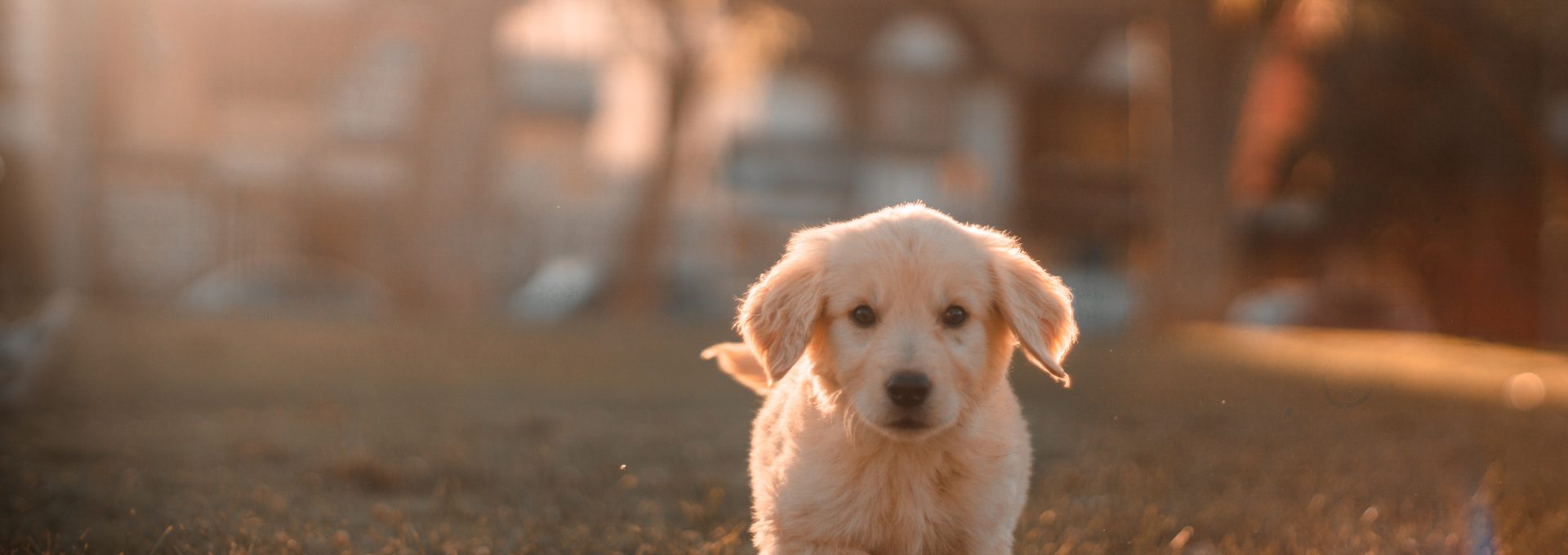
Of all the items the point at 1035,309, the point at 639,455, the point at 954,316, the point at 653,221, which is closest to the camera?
the point at 954,316

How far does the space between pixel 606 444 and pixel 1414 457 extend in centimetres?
399

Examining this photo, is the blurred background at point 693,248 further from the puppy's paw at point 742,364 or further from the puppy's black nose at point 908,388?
the puppy's black nose at point 908,388

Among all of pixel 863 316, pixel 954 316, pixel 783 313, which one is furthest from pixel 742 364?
pixel 954 316

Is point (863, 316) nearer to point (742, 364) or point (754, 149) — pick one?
point (742, 364)

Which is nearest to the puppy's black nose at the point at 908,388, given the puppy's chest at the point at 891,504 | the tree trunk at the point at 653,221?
the puppy's chest at the point at 891,504

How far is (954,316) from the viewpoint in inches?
132

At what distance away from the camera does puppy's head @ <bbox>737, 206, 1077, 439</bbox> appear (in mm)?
3205

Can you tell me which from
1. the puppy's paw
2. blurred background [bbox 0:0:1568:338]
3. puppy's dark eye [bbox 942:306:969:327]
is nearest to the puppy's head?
puppy's dark eye [bbox 942:306:969:327]

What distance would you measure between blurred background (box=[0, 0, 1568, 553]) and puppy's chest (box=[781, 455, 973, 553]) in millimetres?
782

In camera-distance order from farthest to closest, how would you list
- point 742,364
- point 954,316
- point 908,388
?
point 742,364, point 954,316, point 908,388

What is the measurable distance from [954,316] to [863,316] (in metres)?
0.25

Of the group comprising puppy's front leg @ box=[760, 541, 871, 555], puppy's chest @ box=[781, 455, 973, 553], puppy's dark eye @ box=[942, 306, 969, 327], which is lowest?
puppy's front leg @ box=[760, 541, 871, 555]

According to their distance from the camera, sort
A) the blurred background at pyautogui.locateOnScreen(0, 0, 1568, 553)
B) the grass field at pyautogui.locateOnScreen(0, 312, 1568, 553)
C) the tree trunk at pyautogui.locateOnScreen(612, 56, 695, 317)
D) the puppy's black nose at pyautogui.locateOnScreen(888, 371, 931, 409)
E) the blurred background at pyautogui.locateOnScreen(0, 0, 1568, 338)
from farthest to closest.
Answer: the tree trunk at pyautogui.locateOnScreen(612, 56, 695, 317) < the blurred background at pyautogui.locateOnScreen(0, 0, 1568, 338) < the blurred background at pyautogui.locateOnScreen(0, 0, 1568, 553) < the grass field at pyautogui.locateOnScreen(0, 312, 1568, 553) < the puppy's black nose at pyautogui.locateOnScreen(888, 371, 931, 409)

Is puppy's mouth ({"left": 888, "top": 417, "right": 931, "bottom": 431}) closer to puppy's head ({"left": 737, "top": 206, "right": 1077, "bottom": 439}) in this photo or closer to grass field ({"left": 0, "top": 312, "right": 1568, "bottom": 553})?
puppy's head ({"left": 737, "top": 206, "right": 1077, "bottom": 439})
